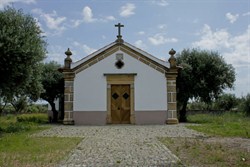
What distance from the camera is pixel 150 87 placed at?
66.1ft

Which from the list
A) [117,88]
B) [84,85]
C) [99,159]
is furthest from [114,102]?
[99,159]

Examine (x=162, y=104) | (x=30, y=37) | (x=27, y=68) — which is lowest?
(x=162, y=104)

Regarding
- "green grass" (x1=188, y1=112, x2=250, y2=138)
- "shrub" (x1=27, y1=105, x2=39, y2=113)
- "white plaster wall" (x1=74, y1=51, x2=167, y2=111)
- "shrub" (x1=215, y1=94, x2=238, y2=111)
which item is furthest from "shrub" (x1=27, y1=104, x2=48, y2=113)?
"green grass" (x1=188, y1=112, x2=250, y2=138)

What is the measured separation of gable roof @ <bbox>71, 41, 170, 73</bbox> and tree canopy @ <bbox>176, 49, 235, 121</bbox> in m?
4.06

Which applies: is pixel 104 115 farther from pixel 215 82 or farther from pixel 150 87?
pixel 215 82

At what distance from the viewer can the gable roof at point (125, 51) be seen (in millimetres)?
20281

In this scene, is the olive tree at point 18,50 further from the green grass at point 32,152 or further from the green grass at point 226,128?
the green grass at point 226,128

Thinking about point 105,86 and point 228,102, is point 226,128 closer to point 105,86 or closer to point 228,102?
point 105,86

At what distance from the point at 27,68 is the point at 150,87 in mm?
8722

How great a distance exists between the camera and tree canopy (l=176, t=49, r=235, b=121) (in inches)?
938

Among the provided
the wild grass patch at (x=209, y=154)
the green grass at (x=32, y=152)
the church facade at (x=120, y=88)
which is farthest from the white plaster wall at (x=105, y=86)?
the wild grass patch at (x=209, y=154)

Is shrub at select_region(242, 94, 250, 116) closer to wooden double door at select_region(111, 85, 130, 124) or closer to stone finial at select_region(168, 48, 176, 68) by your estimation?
stone finial at select_region(168, 48, 176, 68)

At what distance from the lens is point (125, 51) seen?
67.1ft

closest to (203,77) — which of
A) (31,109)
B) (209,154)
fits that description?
(209,154)
